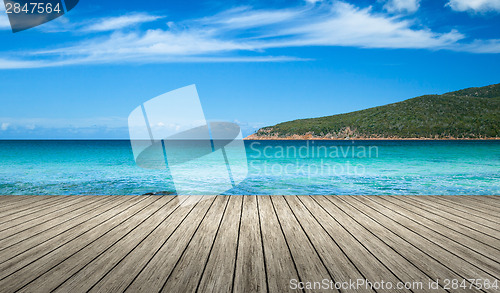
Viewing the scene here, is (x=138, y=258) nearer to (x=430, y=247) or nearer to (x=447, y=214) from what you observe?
(x=430, y=247)

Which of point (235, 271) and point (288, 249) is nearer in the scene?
point (235, 271)

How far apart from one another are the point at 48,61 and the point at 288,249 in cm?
6815

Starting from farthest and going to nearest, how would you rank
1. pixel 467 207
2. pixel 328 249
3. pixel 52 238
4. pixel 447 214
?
1. pixel 467 207
2. pixel 447 214
3. pixel 52 238
4. pixel 328 249

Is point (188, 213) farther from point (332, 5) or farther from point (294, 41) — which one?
point (294, 41)

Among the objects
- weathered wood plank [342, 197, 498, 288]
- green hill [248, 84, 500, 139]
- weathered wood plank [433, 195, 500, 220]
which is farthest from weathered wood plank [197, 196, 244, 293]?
green hill [248, 84, 500, 139]

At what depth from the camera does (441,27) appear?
49.9 meters

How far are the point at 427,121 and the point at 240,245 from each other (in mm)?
49612

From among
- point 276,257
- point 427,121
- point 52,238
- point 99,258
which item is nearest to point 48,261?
point 99,258

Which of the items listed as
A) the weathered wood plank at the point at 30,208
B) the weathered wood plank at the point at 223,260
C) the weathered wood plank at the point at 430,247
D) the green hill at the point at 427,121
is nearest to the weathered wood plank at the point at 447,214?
the weathered wood plank at the point at 430,247

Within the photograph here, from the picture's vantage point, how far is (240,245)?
2275 millimetres

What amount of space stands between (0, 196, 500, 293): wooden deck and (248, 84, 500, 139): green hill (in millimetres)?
45390

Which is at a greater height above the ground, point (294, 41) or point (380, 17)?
point (294, 41)

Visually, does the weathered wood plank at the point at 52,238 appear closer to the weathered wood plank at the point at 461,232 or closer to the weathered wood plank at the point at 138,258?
the weathered wood plank at the point at 138,258

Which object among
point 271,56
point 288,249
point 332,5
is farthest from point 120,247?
point 271,56
